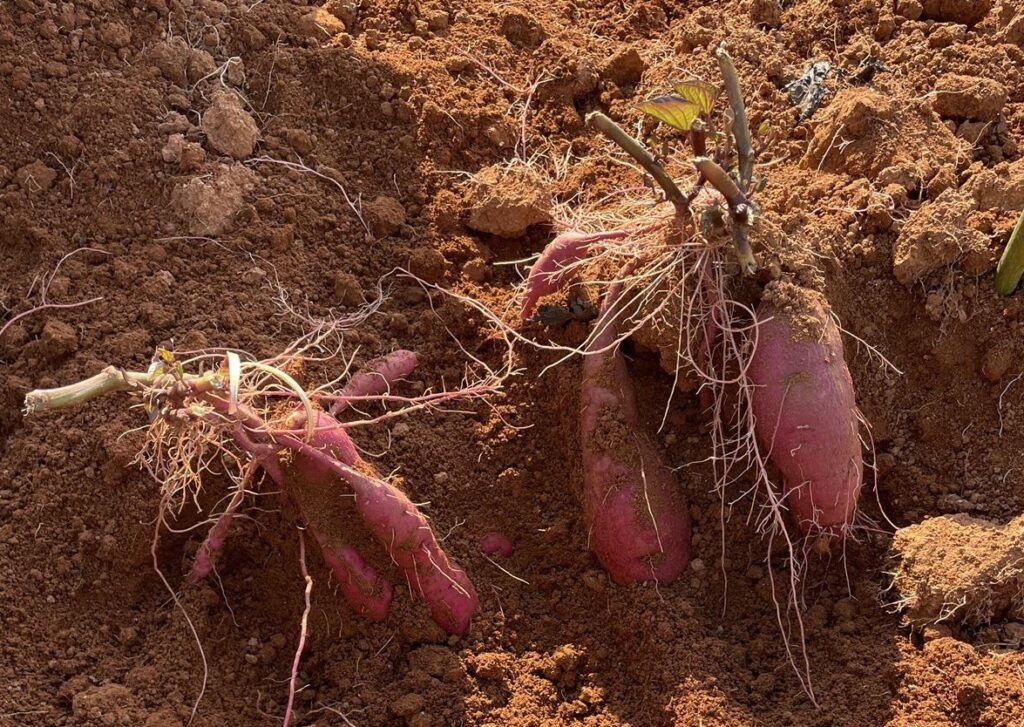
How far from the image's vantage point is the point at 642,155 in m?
1.96

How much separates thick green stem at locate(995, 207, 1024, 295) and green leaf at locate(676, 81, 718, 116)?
72 centimetres

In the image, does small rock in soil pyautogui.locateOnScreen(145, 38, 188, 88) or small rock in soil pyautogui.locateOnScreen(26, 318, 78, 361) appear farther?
small rock in soil pyautogui.locateOnScreen(145, 38, 188, 88)

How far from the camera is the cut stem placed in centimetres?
191

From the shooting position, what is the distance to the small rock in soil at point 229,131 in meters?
2.42

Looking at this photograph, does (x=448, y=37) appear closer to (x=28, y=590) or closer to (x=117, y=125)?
(x=117, y=125)

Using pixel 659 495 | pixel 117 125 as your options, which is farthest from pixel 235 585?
pixel 117 125

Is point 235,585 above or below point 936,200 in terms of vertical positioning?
below

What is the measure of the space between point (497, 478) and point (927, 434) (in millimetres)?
897

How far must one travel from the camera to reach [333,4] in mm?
2740

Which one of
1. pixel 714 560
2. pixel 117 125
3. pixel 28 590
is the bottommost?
pixel 28 590

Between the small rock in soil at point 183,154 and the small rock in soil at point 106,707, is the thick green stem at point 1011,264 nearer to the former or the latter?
the small rock in soil at point 183,154

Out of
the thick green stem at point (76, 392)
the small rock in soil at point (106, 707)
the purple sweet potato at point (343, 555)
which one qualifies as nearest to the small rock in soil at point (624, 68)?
the purple sweet potato at point (343, 555)

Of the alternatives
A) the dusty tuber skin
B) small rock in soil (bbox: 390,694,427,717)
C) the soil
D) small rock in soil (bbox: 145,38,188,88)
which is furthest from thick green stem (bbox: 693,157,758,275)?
small rock in soil (bbox: 145,38,188,88)

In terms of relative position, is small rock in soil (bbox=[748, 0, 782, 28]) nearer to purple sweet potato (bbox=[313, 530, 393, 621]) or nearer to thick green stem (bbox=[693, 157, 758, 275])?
thick green stem (bbox=[693, 157, 758, 275])
